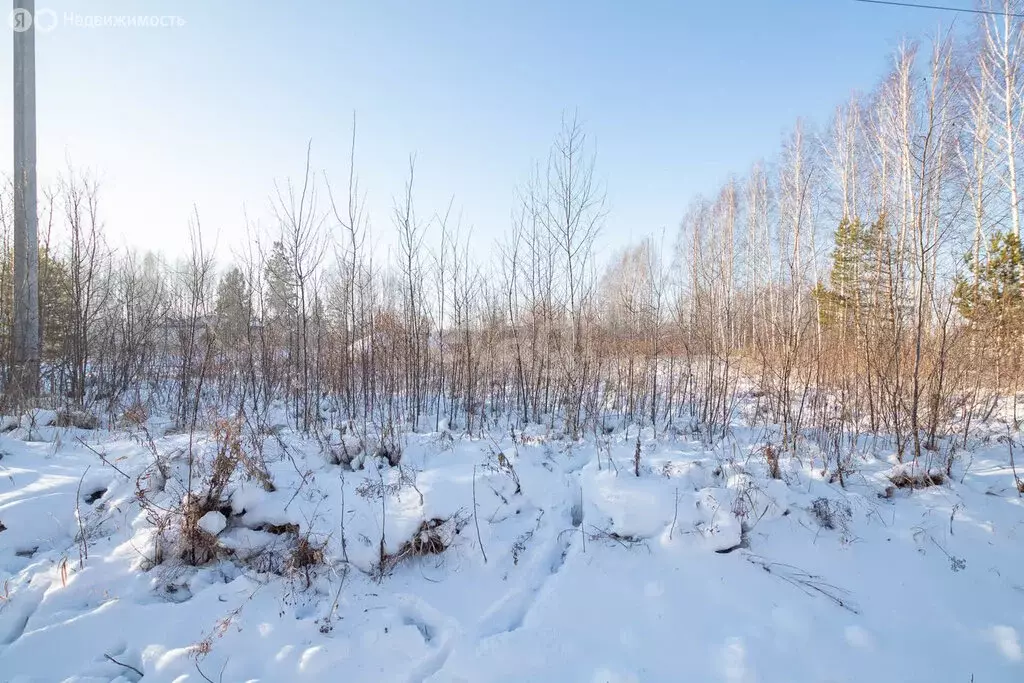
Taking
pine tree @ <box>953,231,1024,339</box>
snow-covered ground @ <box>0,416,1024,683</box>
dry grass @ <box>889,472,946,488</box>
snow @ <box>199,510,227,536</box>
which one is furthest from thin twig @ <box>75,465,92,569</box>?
pine tree @ <box>953,231,1024,339</box>

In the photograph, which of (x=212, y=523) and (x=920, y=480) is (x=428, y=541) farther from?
(x=920, y=480)

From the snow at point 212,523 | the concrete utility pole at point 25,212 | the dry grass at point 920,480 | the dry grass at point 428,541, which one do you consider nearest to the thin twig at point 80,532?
the snow at point 212,523

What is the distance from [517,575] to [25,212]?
8358 mm

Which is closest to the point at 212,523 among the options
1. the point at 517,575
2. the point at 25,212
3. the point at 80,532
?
the point at 80,532

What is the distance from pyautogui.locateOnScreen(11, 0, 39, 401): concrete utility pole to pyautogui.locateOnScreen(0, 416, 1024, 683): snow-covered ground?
3.58 metres

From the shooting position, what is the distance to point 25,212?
6039mm

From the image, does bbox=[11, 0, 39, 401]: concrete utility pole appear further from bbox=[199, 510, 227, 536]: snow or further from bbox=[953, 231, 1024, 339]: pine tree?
bbox=[953, 231, 1024, 339]: pine tree

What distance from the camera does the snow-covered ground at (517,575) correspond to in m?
2.08

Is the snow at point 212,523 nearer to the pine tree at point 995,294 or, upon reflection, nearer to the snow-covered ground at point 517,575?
the snow-covered ground at point 517,575

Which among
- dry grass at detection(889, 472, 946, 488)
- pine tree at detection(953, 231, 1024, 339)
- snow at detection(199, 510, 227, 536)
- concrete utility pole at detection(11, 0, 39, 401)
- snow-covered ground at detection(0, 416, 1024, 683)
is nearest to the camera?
snow-covered ground at detection(0, 416, 1024, 683)

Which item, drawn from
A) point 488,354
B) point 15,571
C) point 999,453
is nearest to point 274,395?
point 488,354

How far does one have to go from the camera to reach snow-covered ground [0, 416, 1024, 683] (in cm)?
208

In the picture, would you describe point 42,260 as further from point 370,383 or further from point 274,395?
point 370,383

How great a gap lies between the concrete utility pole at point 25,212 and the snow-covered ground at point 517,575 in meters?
3.58
